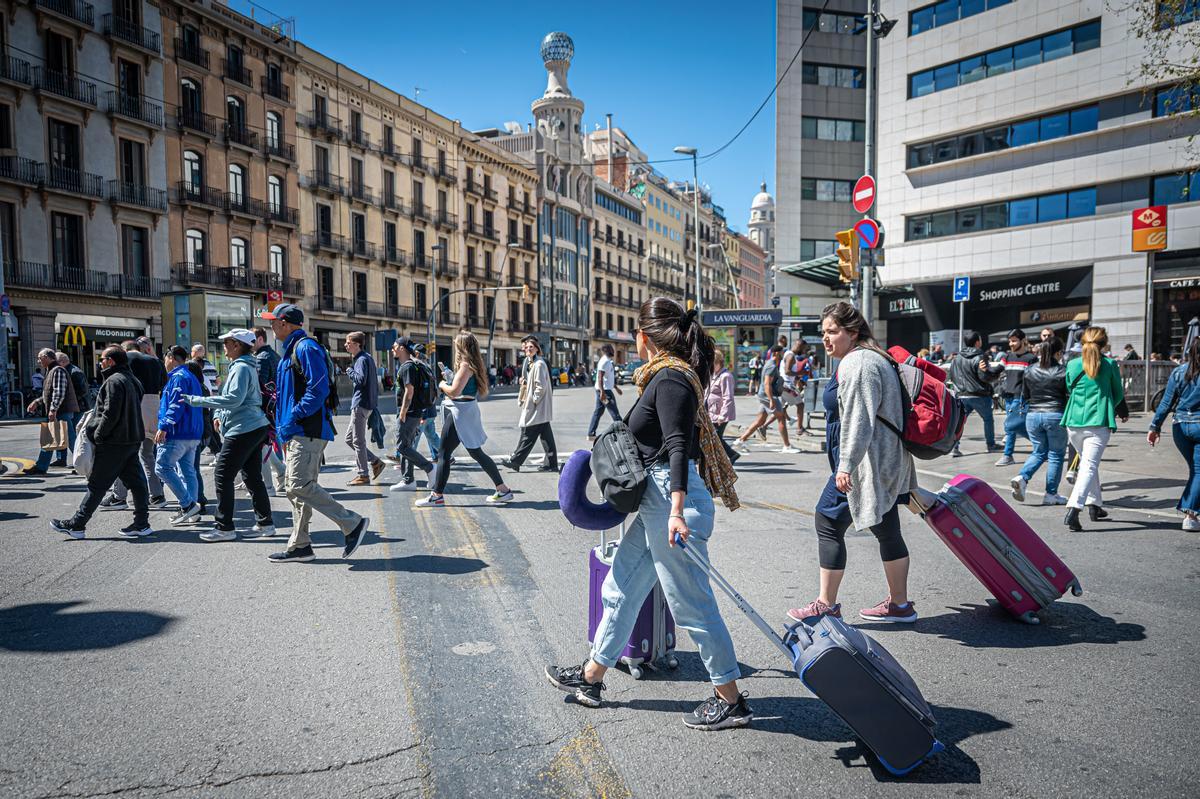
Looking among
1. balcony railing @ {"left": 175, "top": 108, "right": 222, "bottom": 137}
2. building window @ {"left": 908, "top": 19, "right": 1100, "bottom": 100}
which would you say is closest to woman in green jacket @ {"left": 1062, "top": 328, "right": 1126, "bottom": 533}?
building window @ {"left": 908, "top": 19, "right": 1100, "bottom": 100}

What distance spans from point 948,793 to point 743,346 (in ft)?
93.8

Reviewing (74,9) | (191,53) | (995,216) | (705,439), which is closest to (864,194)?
(705,439)

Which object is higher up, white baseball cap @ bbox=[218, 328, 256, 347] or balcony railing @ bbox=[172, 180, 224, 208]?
balcony railing @ bbox=[172, 180, 224, 208]

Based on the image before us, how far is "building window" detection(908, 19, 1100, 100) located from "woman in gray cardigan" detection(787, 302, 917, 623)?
99.3 ft

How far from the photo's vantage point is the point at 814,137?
37000 mm

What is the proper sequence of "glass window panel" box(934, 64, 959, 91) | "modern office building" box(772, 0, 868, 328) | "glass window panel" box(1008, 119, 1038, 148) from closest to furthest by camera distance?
"glass window panel" box(1008, 119, 1038, 148)
"glass window panel" box(934, 64, 959, 91)
"modern office building" box(772, 0, 868, 328)

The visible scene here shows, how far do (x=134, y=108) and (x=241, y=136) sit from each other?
528 centimetres

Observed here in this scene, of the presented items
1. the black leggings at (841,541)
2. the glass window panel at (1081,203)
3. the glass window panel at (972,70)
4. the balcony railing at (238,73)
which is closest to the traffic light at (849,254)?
the black leggings at (841,541)

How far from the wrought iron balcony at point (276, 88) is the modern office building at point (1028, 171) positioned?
2940 cm

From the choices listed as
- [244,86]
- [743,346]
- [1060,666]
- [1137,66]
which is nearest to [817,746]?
[1060,666]

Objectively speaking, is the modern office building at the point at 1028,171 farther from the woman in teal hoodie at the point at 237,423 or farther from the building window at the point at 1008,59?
the woman in teal hoodie at the point at 237,423

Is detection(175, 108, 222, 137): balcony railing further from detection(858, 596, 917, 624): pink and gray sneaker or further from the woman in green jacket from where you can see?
detection(858, 596, 917, 624): pink and gray sneaker

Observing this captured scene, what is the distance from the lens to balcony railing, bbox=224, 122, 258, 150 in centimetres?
3578

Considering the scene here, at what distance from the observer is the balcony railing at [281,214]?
1481 inches
